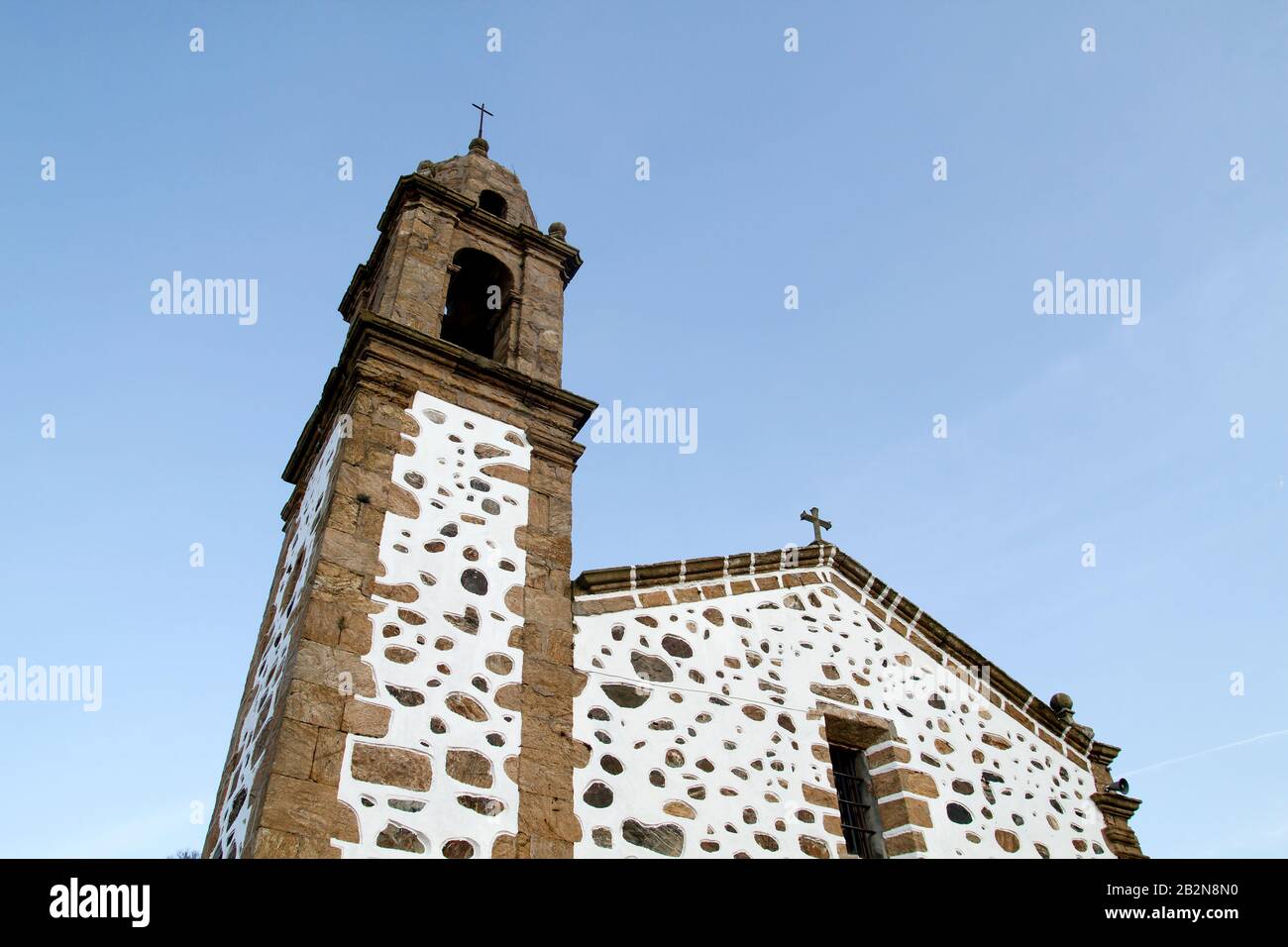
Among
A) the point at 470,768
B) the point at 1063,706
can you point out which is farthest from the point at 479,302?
the point at 1063,706

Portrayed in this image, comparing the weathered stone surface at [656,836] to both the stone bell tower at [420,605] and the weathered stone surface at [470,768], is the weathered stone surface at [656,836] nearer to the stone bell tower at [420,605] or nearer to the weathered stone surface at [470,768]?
the stone bell tower at [420,605]

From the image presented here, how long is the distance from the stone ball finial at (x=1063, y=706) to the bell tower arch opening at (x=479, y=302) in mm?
6685

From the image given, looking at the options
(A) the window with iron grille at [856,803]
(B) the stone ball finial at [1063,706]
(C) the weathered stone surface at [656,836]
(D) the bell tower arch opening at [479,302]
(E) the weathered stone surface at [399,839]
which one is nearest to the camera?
(E) the weathered stone surface at [399,839]

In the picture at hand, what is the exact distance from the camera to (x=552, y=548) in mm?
7969

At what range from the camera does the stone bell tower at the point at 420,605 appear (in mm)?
5922

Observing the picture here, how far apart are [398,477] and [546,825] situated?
2.95 meters

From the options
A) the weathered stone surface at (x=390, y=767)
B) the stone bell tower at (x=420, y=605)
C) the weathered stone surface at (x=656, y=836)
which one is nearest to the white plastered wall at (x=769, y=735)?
the weathered stone surface at (x=656, y=836)

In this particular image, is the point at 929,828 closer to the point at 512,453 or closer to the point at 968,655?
the point at 968,655

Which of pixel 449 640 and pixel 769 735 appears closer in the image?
pixel 449 640

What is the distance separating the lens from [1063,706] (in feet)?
31.9

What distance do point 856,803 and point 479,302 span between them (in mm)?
6656

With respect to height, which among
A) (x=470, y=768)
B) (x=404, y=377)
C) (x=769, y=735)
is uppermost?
(x=404, y=377)

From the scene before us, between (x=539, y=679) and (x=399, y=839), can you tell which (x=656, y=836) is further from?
(x=399, y=839)
